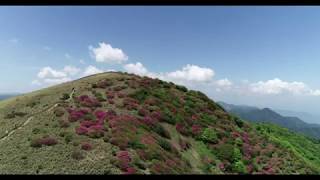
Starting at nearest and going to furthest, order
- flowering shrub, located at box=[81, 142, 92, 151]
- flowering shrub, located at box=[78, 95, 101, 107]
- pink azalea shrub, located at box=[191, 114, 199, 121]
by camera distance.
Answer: flowering shrub, located at box=[81, 142, 92, 151] < flowering shrub, located at box=[78, 95, 101, 107] < pink azalea shrub, located at box=[191, 114, 199, 121]

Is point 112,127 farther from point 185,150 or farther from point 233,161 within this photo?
point 233,161

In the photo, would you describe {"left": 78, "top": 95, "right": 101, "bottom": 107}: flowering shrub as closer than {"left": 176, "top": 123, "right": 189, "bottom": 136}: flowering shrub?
Yes

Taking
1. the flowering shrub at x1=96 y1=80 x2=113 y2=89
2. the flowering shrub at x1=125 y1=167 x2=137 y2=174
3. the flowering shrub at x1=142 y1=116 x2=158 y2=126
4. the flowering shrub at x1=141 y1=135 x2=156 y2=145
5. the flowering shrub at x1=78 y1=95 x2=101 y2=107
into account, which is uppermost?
the flowering shrub at x1=96 y1=80 x2=113 y2=89

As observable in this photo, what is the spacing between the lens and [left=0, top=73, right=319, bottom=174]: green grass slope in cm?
3272

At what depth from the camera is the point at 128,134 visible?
39.3m

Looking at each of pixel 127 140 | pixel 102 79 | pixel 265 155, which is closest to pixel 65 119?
pixel 127 140

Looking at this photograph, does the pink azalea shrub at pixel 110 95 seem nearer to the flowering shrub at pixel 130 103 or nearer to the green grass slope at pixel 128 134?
the green grass slope at pixel 128 134

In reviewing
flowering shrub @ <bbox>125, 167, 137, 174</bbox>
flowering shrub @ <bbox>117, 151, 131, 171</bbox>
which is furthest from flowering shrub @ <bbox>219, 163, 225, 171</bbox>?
flowering shrub @ <bbox>125, 167, 137, 174</bbox>

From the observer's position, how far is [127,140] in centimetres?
3756

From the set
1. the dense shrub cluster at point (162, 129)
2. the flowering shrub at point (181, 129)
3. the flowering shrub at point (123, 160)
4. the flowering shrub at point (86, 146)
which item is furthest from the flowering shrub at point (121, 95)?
the flowering shrub at point (123, 160)

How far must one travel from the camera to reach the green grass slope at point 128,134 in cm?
3272

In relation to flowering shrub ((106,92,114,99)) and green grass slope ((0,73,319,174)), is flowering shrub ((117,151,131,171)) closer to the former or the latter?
green grass slope ((0,73,319,174))

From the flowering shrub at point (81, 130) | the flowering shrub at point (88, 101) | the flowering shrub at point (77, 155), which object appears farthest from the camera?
the flowering shrub at point (88, 101)
